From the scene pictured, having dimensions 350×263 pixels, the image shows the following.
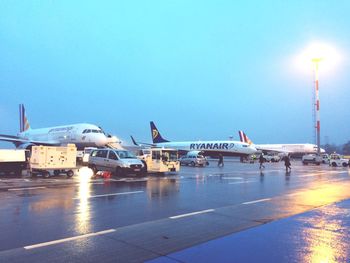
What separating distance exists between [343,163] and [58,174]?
1337 inches

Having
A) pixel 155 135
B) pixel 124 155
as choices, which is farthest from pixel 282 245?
pixel 155 135

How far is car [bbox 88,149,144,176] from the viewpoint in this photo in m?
21.7

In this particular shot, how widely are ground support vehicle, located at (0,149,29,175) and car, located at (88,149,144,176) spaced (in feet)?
14.6

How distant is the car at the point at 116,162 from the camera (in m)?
21.7

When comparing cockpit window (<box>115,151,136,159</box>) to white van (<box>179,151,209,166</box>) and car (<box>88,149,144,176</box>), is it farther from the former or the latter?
white van (<box>179,151,209,166</box>)

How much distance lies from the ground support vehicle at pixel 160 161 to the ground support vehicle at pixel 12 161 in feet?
26.4

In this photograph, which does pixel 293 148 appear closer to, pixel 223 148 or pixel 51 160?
pixel 223 148

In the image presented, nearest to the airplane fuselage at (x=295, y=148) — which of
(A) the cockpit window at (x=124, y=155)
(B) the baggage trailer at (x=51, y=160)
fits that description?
(A) the cockpit window at (x=124, y=155)

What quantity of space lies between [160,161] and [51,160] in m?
7.35

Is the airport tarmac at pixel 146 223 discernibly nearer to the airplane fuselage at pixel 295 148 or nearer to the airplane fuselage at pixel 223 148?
the airplane fuselage at pixel 223 148

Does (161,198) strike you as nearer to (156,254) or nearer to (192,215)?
(192,215)

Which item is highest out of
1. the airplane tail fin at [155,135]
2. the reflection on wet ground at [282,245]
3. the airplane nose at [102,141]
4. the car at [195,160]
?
the airplane tail fin at [155,135]

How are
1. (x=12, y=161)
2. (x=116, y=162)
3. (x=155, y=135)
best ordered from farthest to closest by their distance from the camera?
(x=155, y=135)
(x=12, y=161)
(x=116, y=162)

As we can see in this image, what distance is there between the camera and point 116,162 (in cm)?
2208
